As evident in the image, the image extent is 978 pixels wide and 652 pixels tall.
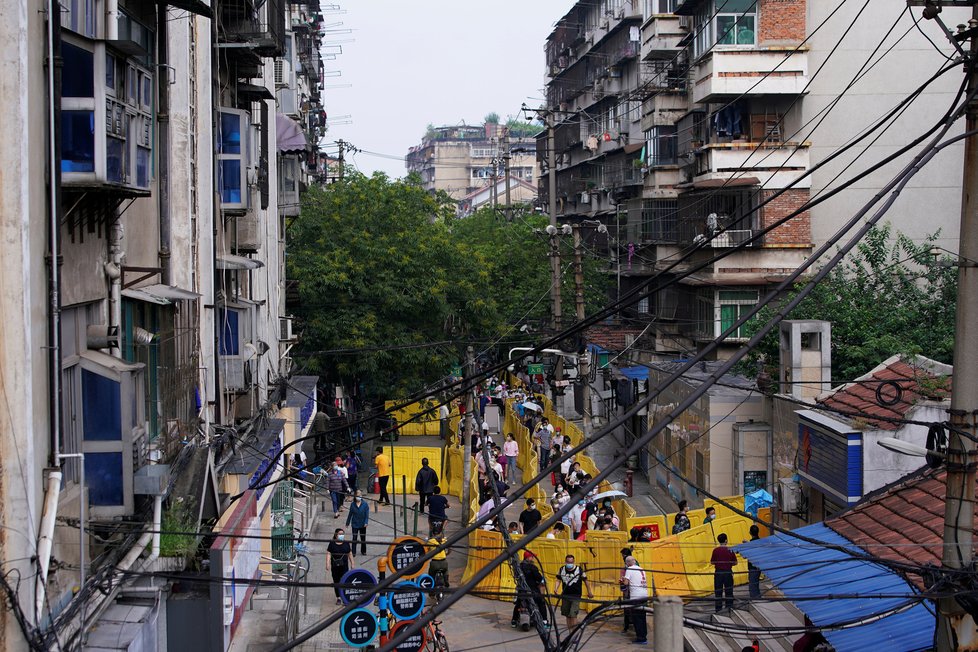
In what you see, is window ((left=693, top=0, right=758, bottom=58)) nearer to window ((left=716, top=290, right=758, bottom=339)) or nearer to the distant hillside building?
window ((left=716, top=290, right=758, bottom=339))

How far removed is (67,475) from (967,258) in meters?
7.07

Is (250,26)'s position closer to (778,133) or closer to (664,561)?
(664,561)

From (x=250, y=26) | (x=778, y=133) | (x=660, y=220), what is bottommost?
(x=660, y=220)

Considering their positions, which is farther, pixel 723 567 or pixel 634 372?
pixel 634 372

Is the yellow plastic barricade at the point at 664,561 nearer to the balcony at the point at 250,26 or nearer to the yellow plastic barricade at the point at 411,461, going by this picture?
the balcony at the point at 250,26

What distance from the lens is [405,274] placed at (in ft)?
110

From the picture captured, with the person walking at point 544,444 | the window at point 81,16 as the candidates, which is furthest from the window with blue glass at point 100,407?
the person walking at point 544,444

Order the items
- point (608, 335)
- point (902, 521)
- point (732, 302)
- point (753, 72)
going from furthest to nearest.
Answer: point (608, 335), point (732, 302), point (753, 72), point (902, 521)

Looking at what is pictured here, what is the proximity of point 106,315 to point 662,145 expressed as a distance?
34.2m

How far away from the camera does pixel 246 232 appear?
1894cm

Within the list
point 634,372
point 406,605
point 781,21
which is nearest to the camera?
point 406,605

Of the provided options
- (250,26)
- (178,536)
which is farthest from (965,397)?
(250,26)

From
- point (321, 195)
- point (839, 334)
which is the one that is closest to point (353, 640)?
point (839, 334)

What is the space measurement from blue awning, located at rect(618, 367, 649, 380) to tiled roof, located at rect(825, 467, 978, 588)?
20.5m
